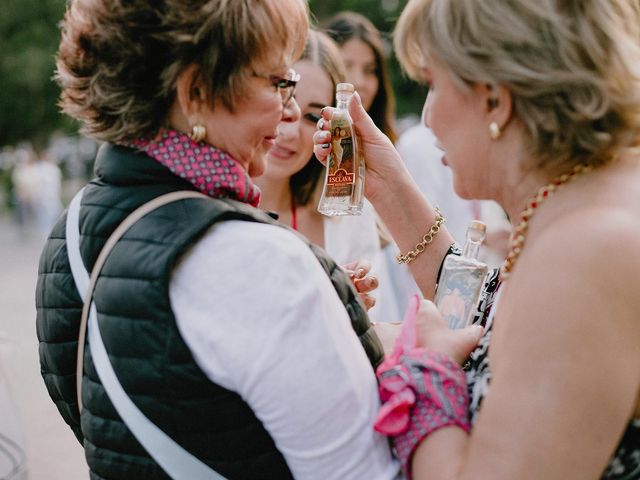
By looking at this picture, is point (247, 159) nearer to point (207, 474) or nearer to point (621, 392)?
point (207, 474)

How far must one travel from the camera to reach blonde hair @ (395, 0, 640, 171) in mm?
1561

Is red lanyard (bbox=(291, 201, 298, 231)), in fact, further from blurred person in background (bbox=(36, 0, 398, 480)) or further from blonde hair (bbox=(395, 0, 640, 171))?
blonde hair (bbox=(395, 0, 640, 171))

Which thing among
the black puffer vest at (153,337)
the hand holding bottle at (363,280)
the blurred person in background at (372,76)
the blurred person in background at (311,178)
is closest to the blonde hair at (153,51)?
the black puffer vest at (153,337)

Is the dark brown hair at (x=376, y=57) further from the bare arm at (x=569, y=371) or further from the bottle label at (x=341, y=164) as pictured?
the bare arm at (x=569, y=371)

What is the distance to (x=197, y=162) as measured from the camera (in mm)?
1647

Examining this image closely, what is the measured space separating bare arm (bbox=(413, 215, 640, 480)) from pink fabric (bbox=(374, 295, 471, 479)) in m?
0.10

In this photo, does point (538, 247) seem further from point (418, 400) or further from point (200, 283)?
point (200, 283)

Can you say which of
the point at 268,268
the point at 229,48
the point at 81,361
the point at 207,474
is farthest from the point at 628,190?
the point at 81,361

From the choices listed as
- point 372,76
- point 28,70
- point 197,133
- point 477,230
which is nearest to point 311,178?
point 372,76

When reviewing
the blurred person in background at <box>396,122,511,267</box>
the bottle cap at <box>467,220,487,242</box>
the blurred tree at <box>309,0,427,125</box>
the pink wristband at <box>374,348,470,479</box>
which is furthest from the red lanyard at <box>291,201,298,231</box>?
the blurred tree at <box>309,0,427,125</box>

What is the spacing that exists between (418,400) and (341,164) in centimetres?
113

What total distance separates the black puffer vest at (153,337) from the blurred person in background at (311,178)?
1829 millimetres

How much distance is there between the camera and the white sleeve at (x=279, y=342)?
147 cm

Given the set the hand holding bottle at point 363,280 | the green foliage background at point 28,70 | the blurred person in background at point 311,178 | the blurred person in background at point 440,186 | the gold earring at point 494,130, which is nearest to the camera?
the gold earring at point 494,130
